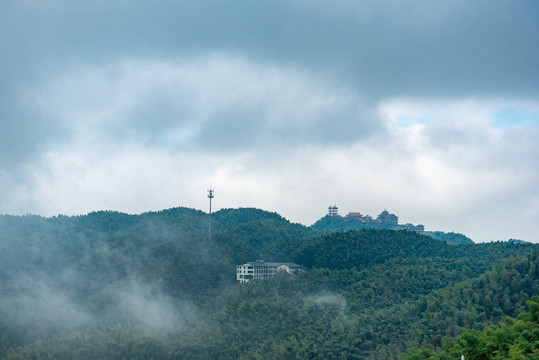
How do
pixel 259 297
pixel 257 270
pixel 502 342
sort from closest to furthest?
pixel 502 342
pixel 259 297
pixel 257 270

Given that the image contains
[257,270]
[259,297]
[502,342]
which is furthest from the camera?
[257,270]

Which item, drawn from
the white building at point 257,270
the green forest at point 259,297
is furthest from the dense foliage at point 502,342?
the white building at point 257,270

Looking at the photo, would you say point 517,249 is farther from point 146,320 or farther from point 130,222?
point 130,222

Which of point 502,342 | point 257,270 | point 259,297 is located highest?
point 257,270

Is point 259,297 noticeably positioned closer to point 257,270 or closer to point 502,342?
point 257,270

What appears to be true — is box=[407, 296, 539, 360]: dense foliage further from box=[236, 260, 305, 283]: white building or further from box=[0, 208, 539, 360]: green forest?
box=[236, 260, 305, 283]: white building

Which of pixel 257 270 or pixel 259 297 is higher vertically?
pixel 257 270

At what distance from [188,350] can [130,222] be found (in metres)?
89.1

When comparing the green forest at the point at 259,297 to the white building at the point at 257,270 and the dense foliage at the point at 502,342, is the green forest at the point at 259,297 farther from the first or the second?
the white building at the point at 257,270

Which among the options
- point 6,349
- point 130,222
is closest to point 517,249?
point 6,349

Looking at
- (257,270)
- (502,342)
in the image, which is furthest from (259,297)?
(502,342)

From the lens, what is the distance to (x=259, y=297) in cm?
9950

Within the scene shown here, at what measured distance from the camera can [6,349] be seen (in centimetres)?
9450

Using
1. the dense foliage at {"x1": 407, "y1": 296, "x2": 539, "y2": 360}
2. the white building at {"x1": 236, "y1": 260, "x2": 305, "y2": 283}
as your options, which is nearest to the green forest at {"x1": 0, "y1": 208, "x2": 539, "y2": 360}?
the dense foliage at {"x1": 407, "y1": 296, "x2": 539, "y2": 360}
